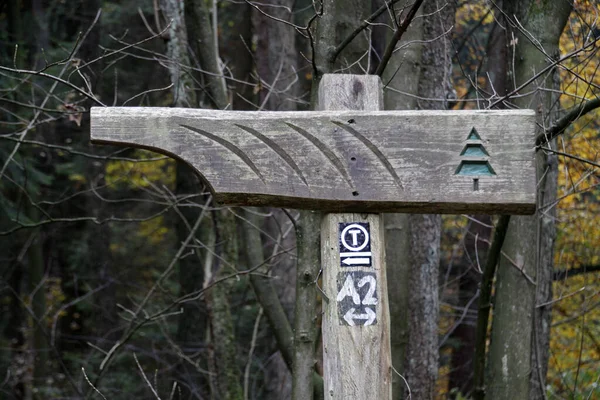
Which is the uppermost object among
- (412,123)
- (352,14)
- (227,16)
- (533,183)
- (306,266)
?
(227,16)

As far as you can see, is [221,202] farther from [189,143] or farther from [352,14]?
[352,14]

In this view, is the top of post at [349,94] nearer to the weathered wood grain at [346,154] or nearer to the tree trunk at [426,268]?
the weathered wood grain at [346,154]

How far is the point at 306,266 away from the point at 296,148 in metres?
1.48

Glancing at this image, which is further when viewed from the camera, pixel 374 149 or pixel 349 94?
pixel 349 94

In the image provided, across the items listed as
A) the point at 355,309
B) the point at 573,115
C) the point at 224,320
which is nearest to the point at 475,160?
the point at 355,309

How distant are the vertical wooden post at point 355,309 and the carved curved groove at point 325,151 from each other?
59 millimetres

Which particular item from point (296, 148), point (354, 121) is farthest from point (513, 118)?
point (296, 148)

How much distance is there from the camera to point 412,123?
10.2 feet

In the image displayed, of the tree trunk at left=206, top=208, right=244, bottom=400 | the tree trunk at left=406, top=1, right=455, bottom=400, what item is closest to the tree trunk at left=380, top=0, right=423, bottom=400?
the tree trunk at left=406, top=1, right=455, bottom=400

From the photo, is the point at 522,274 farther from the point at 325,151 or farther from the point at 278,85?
the point at 278,85

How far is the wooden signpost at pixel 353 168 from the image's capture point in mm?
3070

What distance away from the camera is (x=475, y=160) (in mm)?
3076

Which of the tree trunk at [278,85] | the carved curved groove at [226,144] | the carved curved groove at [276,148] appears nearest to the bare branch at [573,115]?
the carved curved groove at [276,148]

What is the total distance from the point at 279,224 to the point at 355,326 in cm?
402
